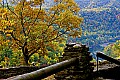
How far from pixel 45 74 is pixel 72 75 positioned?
2.99 m

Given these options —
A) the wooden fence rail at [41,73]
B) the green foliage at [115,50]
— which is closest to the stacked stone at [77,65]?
the wooden fence rail at [41,73]

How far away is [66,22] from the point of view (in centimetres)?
2533

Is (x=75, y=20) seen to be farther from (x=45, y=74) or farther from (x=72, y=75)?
(x=45, y=74)

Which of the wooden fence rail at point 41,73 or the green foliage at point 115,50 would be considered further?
the green foliage at point 115,50

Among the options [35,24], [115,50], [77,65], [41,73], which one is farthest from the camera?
[115,50]

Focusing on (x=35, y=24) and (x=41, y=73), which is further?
(x=35, y=24)

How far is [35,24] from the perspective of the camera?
84.7 feet

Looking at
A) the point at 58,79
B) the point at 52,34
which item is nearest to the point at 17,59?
the point at 52,34

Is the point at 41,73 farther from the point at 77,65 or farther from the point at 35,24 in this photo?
the point at 35,24

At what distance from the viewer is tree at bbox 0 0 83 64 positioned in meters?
24.8

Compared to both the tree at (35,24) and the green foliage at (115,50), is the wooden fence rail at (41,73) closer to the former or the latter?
the tree at (35,24)

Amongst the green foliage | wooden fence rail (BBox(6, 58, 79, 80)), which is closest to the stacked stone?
wooden fence rail (BBox(6, 58, 79, 80))

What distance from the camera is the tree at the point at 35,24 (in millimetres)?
24781

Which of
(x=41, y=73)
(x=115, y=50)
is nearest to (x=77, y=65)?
(x=41, y=73)
